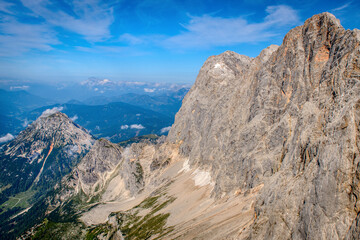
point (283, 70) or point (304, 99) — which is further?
point (283, 70)

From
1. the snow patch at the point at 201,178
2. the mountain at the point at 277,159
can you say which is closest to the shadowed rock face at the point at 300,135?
the mountain at the point at 277,159

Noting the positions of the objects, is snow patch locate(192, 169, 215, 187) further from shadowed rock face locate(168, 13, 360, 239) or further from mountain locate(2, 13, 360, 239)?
shadowed rock face locate(168, 13, 360, 239)

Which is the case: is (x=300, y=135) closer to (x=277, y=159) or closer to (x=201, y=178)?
(x=277, y=159)

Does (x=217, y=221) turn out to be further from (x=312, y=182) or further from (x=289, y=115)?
(x=289, y=115)

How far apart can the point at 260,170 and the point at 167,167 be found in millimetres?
94177

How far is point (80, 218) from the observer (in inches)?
6053

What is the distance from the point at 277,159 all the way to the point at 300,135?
1363 cm

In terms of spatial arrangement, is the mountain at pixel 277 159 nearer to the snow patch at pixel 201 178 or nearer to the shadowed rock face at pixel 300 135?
the shadowed rock face at pixel 300 135

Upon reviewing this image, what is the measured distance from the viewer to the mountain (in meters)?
29.7

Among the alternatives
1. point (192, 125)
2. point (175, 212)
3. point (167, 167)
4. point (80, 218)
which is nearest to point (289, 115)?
point (175, 212)

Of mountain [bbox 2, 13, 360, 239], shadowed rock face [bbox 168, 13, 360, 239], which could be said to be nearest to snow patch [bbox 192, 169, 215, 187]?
mountain [bbox 2, 13, 360, 239]

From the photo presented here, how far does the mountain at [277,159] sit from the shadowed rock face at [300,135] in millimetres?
155

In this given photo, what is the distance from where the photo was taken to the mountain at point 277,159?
2967cm

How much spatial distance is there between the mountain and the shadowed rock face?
15 centimetres
